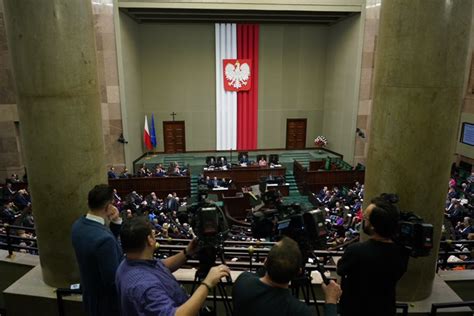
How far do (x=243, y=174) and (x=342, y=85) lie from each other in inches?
285

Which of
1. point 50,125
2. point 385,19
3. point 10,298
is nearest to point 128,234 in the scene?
point 50,125

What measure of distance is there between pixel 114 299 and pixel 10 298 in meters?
1.93

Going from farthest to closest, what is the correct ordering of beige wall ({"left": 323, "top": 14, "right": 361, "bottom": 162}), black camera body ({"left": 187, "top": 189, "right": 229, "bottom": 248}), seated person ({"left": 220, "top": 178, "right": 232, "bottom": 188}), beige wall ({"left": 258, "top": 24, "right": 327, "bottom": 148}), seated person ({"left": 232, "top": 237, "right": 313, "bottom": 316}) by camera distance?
beige wall ({"left": 258, "top": 24, "right": 327, "bottom": 148}) → beige wall ({"left": 323, "top": 14, "right": 361, "bottom": 162}) → seated person ({"left": 220, "top": 178, "right": 232, "bottom": 188}) → black camera body ({"left": 187, "top": 189, "right": 229, "bottom": 248}) → seated person ({"left": 232, "top": 237, "right": 313, "bottom": 316})

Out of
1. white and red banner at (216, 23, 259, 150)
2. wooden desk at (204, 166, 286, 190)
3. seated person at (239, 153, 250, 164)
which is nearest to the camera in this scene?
wooden desk at (204, 166, 286, 190)

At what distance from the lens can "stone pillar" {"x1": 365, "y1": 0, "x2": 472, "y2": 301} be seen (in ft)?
10.4

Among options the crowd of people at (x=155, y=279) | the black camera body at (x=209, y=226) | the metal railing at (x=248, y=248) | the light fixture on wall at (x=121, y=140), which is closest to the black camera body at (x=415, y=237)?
the crowd of people at (x=155, y=279)

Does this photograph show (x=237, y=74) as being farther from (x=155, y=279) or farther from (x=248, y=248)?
(x=155, y=279)

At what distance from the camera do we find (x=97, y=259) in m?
2.44

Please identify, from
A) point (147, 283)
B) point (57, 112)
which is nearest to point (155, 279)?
point (147, 283)

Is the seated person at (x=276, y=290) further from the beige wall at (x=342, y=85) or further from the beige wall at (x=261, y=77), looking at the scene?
the beige wall at (x=261, y=77)

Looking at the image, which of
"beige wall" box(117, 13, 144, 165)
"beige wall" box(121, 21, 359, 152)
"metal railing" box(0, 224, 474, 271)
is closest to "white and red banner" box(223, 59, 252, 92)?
"beige wall" box(121, 21, 359, 152)

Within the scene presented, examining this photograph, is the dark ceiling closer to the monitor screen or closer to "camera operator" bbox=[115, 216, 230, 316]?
the monitor screen

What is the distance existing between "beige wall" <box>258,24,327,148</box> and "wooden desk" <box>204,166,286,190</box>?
17.1 feet

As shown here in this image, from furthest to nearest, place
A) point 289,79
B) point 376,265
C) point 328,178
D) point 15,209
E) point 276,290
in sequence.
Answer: point 289,79
point 328,178
point 15,209
point 376,265
point 276,290
